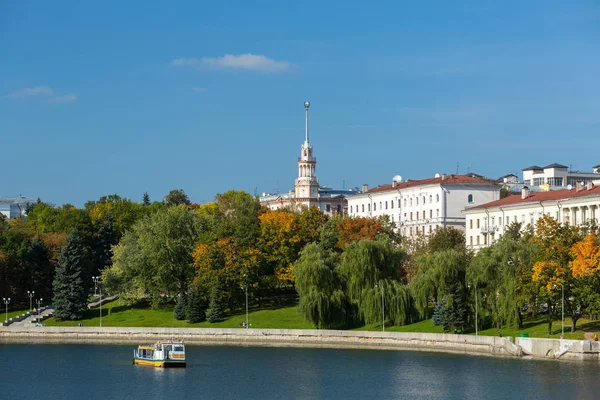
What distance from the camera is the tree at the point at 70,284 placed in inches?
4845

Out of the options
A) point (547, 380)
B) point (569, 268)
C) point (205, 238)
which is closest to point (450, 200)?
point (205, 238)

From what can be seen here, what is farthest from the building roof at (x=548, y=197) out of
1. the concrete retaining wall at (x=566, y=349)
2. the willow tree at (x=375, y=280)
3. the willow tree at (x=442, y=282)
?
the concrete retaining wall at (x=566, y=349)

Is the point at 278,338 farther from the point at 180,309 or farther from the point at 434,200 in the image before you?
the point at 434,200

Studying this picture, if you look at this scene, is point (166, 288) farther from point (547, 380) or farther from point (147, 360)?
point (547, 380)

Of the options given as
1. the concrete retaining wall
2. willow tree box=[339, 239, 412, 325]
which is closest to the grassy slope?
willow tree box=[339, 239, 412, 325]

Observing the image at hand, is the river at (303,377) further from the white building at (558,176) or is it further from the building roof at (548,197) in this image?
the white building at (558,176)

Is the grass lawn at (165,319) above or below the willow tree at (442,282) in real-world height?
below

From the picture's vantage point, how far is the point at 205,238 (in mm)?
126000

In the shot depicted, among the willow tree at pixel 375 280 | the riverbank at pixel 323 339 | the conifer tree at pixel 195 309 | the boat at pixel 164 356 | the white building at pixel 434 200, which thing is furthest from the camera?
the white building at pixel 434 200

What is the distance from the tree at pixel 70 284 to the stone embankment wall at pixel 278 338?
6.25m

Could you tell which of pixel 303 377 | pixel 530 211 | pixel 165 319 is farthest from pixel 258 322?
pixel 303 377

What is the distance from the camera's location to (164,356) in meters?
89.1

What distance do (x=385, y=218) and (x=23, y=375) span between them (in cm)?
6310

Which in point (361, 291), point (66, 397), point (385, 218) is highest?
point (385, 218)
